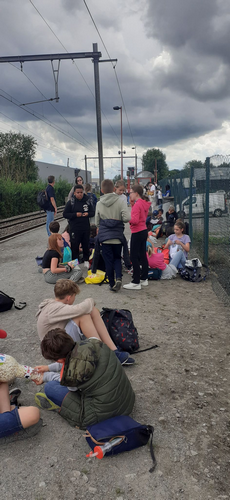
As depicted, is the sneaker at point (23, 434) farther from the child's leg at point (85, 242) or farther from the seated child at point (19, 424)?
the child's leg at point (85, 242)

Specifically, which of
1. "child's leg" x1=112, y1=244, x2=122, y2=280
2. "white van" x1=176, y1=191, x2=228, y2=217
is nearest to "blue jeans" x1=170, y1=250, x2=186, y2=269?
"white van" x1=176, y1=191, x2=228, y2=217

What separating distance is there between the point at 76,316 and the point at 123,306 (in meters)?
2.21

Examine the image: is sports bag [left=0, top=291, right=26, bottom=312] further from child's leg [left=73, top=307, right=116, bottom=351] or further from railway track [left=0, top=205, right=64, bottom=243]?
railway track [left=0, top=205, right=64, bottom=243]

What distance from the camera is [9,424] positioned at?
2.64 metres

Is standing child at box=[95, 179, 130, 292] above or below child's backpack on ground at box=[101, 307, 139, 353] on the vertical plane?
above

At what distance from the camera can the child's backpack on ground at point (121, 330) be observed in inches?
158

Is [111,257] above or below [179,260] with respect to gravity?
above

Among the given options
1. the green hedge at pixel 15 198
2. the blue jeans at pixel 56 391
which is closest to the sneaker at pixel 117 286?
the blue jeans at pixel 56 391

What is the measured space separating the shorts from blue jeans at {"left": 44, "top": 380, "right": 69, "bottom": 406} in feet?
1.13

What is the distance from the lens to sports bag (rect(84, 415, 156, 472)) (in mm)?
2484

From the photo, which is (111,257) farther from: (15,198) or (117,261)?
(15,198)

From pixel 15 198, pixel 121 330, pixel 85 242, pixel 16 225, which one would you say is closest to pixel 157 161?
pixel 15 198

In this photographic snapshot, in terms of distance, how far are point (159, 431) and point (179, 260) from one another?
4.74m

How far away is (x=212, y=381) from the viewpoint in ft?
11.2
